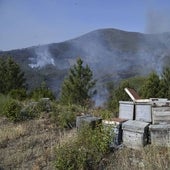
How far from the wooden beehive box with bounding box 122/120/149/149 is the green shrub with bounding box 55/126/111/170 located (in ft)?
Result: 2.08

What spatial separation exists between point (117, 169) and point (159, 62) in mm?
125526

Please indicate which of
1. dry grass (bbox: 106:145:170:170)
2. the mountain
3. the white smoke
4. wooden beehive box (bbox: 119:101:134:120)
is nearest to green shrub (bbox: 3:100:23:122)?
wooden beehive box (bbox: 119:101:134:120)

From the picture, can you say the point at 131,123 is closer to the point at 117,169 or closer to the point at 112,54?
the point at 117,169

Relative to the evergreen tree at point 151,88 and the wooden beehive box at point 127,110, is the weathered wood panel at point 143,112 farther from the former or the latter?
the evergreen tree at point 151,88

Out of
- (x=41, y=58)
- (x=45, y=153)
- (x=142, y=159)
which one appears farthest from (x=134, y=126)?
(x=41, y=58)

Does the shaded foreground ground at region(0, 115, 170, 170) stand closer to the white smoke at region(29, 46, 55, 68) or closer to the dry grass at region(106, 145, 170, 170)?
the dry grass at region(106, 145, 170, 170)

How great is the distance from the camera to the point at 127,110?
784 centimetres

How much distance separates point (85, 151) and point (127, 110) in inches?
95.0

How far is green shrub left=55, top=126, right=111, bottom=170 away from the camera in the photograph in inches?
214

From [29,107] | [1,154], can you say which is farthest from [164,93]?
[1,154]

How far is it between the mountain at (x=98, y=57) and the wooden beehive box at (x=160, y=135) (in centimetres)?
7209

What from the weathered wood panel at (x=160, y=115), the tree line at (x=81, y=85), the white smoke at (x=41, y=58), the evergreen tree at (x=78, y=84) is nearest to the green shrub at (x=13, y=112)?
the weathered wood panel at (x=160, y=115)

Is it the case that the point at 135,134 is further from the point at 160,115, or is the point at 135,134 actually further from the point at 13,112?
the point at 13,112

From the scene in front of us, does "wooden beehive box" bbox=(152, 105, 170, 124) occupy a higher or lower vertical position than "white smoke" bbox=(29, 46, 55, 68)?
lower
